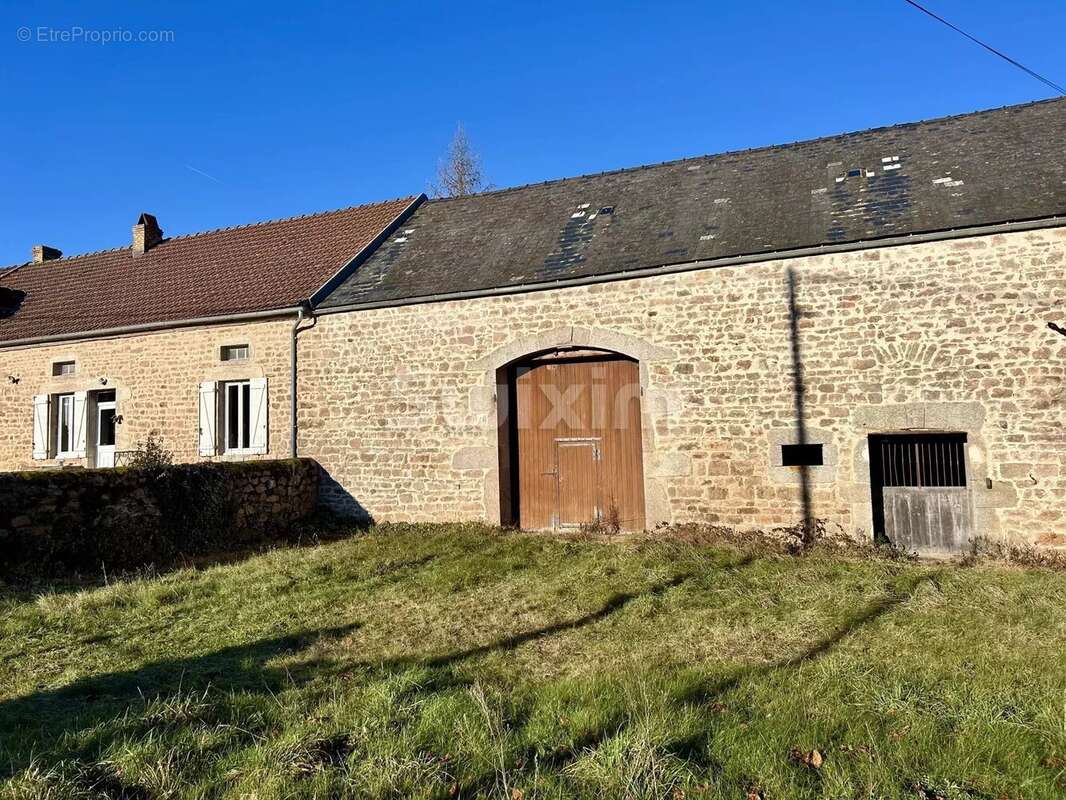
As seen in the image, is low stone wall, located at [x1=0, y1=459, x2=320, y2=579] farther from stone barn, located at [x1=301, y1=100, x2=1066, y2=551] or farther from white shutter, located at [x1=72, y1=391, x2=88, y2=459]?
white shutter, located at [x1=72, y1=391, x2=88, y2=459]

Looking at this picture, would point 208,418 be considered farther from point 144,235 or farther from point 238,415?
point 144,235

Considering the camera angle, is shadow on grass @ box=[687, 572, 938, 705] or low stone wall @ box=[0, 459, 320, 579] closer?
shadow on grass @ box=[687, 572, 938, 705]

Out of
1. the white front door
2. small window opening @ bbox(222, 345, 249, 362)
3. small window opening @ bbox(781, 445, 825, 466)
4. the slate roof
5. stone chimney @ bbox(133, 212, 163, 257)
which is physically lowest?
small window opening @ bbox(781, 445, 825, 466)

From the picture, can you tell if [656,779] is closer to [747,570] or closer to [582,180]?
[747,570]

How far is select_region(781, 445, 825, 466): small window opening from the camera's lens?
28.0ft

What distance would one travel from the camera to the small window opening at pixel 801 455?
853 centimetres

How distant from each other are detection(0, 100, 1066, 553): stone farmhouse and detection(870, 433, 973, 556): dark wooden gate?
24 mm

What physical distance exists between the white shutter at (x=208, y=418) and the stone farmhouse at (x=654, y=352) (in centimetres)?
3

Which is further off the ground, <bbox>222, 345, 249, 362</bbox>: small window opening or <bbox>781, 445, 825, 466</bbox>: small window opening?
<bbox>222, 345, 249, 362</bbox>: small window opening

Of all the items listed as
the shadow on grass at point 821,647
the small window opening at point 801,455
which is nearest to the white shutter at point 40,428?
the small window opening at point 801,455

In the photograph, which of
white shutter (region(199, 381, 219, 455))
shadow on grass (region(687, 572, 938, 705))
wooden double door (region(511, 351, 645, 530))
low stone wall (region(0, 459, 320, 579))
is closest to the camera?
shadow on grass (region(687, 572, 938, 705))

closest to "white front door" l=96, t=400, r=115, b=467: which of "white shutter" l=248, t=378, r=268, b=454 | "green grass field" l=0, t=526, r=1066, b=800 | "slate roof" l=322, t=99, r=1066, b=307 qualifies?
"white shutter" l=248, t=378, r=268, b=454

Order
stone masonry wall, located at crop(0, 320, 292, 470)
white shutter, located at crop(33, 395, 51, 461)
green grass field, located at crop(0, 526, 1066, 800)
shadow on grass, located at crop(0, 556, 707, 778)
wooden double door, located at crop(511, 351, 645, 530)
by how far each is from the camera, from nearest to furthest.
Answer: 1. green grass field, located at crop(0, 526, 1066, 800)
2. shadow on grass, located at crop(0, 556, 707, 778)
3. wooden double door, located at crop(511, 351, 645, 530)
4. stone masonry wall, located at crop(0, 320, 292, 470)
5. white shutter, located at crop(33, 395, 51, 461)

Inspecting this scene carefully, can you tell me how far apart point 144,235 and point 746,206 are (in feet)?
41.9
